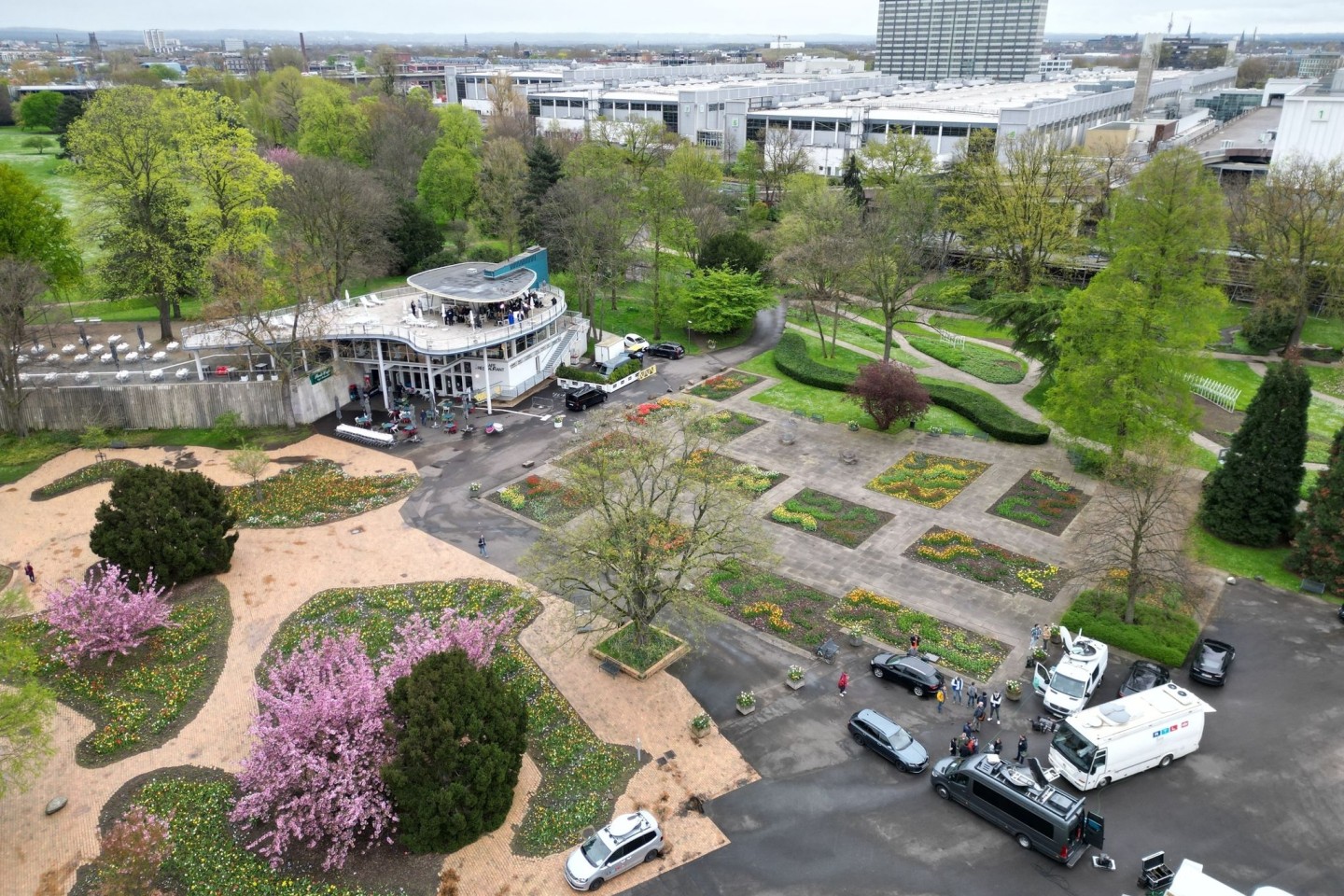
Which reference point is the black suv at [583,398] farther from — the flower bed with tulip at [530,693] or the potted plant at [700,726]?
the potted plant at [700,726]

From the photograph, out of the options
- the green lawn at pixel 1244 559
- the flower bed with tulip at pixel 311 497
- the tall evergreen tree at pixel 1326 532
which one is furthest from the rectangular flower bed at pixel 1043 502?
the flower bed with tulip at pixel 311 497

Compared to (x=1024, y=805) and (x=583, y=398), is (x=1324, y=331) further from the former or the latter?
(x=1024, y=805)

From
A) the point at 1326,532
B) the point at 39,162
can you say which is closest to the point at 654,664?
the point at 1326,532

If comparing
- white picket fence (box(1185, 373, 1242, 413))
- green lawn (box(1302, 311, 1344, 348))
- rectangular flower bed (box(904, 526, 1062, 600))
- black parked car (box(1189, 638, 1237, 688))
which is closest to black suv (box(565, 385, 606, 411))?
rectangular flower bed (box(904, 526, 1062, 600))

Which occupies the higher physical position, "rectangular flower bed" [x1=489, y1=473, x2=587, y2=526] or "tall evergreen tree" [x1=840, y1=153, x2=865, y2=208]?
"tall evergreen tree" [x1=840, y1=153, x2=865, y2=208]

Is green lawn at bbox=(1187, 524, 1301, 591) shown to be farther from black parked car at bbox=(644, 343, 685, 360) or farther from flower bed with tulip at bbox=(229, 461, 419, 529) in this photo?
flower bed with tulip at bbox=(229, 461, 419, 529)

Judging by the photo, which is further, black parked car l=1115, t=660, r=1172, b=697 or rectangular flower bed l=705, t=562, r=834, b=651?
rectangular flower bed l=705, t=562, r=834, b=651

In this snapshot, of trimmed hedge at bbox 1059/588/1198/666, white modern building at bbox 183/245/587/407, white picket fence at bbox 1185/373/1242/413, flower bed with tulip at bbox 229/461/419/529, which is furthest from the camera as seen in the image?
white picket fence at bbox 1185/373/1242/413

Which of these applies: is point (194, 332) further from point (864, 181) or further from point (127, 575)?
point (864, 181)
